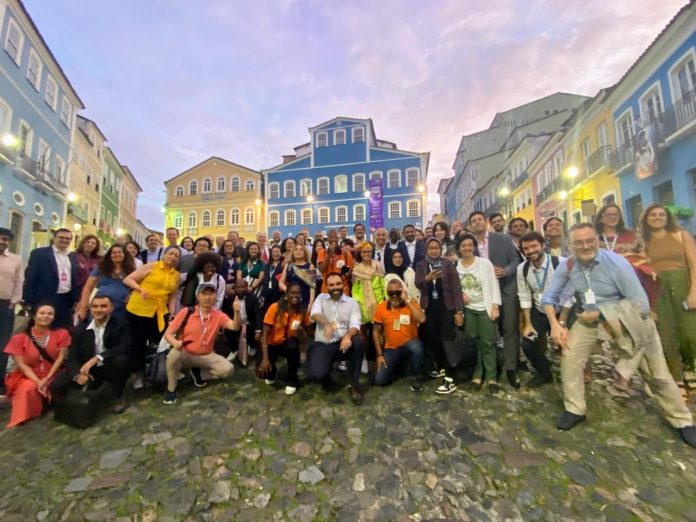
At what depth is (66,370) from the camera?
3.91m

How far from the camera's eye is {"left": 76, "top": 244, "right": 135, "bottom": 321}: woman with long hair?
4.44 m

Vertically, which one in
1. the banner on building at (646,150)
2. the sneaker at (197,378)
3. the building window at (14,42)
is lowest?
the sneaker at (197,378)

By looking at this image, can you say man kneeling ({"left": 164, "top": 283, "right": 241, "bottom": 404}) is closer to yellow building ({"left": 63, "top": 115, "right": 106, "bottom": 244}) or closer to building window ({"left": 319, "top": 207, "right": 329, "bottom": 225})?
yellow building ({"left": 63, "top": 115, "right": 106, "bottom": 244})

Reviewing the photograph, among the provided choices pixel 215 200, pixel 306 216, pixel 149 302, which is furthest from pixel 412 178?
pixel 149 302

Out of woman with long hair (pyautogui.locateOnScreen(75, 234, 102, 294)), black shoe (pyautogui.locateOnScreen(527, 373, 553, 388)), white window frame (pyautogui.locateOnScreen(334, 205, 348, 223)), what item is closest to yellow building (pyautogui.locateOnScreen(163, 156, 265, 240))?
white window frame (pyautogui.locateOnScreen(334, 205, 348, 223))

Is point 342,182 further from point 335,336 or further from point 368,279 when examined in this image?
point 335,336

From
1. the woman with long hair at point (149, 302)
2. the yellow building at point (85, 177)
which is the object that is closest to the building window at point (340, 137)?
the yellow building at point (85, 177)

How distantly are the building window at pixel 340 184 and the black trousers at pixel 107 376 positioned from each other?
34605mm

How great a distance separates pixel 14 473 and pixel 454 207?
5327 cm

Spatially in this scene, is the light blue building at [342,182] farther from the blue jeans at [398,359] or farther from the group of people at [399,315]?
the blue jeans at [398,359]

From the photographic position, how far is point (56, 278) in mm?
4609

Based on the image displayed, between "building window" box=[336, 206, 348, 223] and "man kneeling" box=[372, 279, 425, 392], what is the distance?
32956mm

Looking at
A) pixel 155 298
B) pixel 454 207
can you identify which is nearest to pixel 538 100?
pixel 454 207

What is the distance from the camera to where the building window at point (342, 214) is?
3725 cm
